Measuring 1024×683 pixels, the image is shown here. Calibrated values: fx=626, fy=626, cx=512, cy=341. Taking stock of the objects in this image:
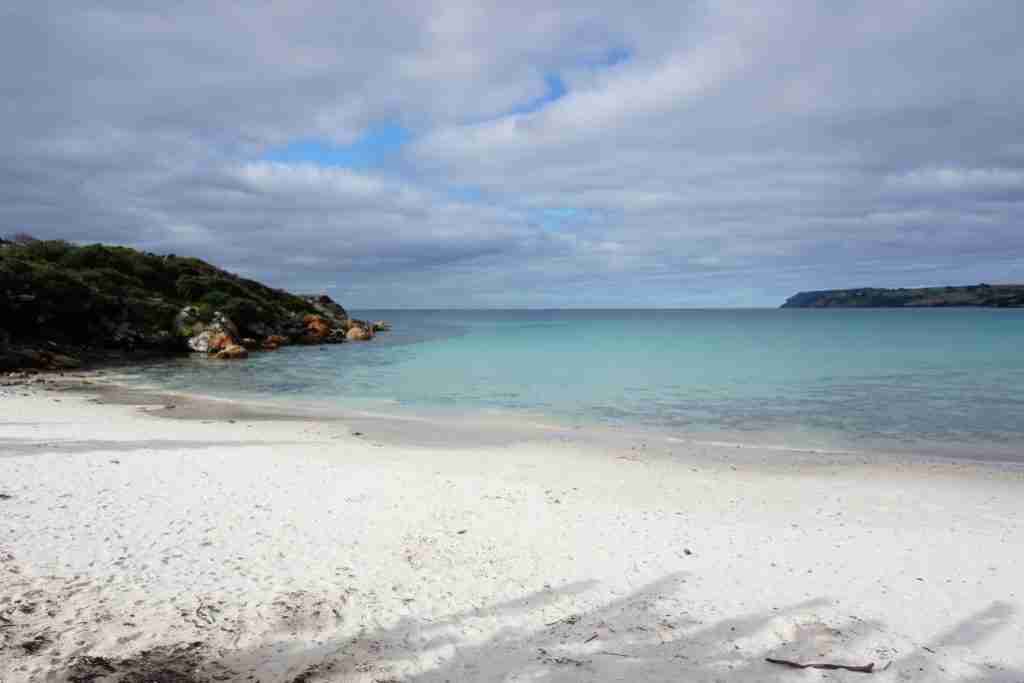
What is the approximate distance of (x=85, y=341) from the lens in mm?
33375

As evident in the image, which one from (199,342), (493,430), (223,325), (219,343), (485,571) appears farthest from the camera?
(223,325)

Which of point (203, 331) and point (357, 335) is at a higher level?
point (203, 331)

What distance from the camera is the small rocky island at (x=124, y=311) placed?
3072 centimetres

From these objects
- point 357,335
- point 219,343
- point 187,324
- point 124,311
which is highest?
point 124,311

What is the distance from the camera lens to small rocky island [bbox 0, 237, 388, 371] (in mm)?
30719

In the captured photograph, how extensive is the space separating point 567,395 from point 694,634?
18353mm

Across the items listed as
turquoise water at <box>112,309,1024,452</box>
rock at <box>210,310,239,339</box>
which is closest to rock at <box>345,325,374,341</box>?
turquoise water at <box>112,309,1024,452</box>

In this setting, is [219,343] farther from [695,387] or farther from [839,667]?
[839,667]

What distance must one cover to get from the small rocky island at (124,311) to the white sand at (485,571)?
23688mm

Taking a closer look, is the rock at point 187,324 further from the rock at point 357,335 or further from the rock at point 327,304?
the rock at point 327,304

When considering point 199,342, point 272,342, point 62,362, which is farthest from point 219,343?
point 62,362

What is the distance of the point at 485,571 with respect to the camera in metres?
6.52

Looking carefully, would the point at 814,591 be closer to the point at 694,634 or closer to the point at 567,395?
the point at 694,634

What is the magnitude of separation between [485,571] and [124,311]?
3838 cm
